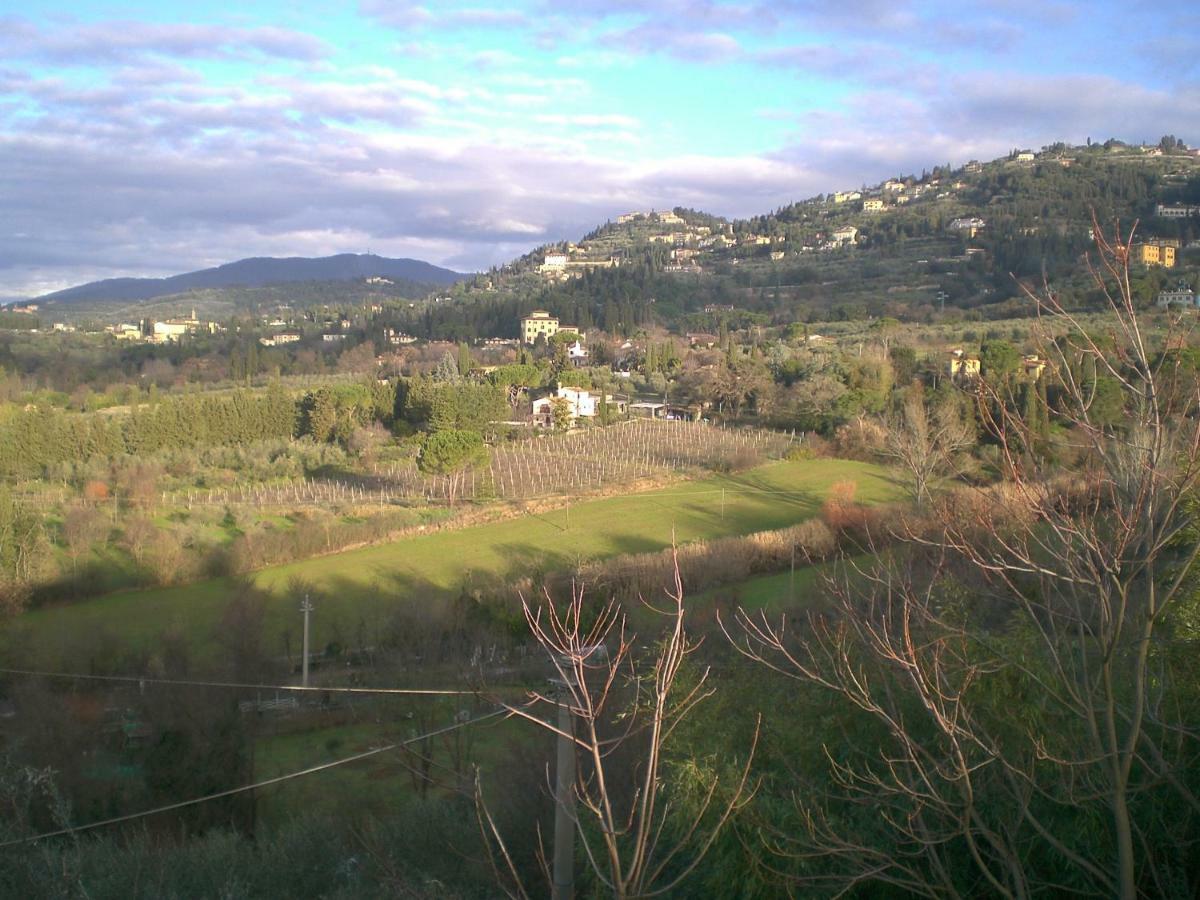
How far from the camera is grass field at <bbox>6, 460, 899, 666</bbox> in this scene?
1116 centimetres

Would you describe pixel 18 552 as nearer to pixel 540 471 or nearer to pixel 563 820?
pixel 540 471

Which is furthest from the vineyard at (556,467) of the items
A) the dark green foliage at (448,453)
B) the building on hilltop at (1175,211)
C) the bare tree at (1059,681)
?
the building on hilltop at (1175,211)

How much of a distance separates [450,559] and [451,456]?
4.17m

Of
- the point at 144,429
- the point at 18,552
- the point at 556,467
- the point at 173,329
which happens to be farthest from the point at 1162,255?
the point at 173,329

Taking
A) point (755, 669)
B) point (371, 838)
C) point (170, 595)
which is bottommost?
point (170, 595)

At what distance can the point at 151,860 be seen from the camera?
4.71m

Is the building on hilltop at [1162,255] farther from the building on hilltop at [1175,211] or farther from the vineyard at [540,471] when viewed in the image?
the vineyard at [540,471]

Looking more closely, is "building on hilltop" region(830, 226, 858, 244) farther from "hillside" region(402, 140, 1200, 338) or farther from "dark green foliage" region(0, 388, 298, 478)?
"dark green foliage" region(0, 388, 298, 478)

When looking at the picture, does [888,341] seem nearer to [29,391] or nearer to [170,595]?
[170,595]

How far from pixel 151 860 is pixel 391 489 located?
576 inches

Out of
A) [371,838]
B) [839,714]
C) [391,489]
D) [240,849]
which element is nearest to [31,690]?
[240,849]

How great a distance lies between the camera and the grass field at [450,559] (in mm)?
11156

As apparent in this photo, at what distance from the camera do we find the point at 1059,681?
3773 millimetres

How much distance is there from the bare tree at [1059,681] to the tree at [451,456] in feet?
44.1
